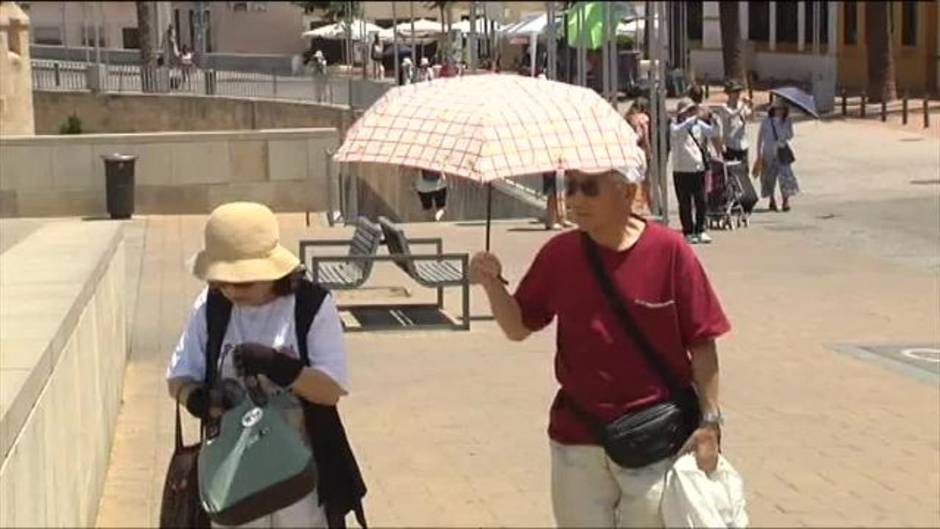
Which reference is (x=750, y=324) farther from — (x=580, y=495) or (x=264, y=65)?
(x=264, y=65)

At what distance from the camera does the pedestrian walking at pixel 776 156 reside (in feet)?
74.8

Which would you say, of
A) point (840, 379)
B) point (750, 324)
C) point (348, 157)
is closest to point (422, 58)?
point (750, 324)

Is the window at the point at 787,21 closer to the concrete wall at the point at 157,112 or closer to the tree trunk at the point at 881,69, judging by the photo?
the tree trunk at the point at 881,69

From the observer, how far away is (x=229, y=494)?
4.75 m

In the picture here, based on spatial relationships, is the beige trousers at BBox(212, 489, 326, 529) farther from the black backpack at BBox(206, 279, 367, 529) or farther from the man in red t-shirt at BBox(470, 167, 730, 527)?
the man in red t-shirt at BBox(470, 167, 730, 527)

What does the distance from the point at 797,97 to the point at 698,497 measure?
15980 millimetres

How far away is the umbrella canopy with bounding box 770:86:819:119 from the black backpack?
1491 centimetres

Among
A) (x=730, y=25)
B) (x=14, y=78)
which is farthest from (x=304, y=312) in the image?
(x=14, y=78)

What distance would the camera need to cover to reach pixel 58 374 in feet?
22.0

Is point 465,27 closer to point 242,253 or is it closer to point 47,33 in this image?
point 47,33

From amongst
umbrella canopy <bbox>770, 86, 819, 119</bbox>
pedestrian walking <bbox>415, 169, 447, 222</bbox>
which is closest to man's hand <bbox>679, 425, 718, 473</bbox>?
umbrella canopy <bbox>770, 86, 819, 119</bbox>

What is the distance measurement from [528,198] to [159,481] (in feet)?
49.3

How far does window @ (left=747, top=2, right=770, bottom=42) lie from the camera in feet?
16.0

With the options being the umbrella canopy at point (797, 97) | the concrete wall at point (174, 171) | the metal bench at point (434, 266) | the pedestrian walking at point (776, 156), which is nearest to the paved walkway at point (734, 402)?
the metal bench at point (434, 266)
